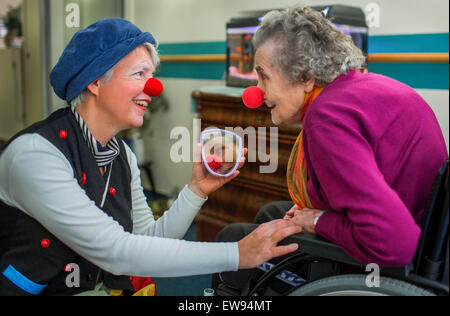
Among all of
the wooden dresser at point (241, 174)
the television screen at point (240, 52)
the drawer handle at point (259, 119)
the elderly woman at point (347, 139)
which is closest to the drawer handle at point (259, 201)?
the wooden dresser at point (241, 174)

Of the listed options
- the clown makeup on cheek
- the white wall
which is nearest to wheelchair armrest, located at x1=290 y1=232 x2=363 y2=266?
the clown makeup on cheek

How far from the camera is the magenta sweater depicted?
0.82 m

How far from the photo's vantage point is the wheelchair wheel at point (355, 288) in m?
0.86

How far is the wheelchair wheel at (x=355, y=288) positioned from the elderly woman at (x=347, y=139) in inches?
2.4

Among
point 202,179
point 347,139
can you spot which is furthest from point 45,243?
point 347,139

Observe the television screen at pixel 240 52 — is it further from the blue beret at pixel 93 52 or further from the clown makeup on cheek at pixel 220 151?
the blue beret at pixel 93 52

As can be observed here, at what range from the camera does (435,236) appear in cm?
86

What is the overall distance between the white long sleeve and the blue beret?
0.58 ft

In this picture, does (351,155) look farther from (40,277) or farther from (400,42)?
(400,42)

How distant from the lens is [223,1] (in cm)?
305

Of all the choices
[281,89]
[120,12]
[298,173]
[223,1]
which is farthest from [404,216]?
[120,12]

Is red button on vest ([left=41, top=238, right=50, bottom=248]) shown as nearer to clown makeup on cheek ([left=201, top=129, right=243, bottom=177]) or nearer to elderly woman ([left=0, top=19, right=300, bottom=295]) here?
elderly woman ([left=0, top=19, right=300, bottom=295])
